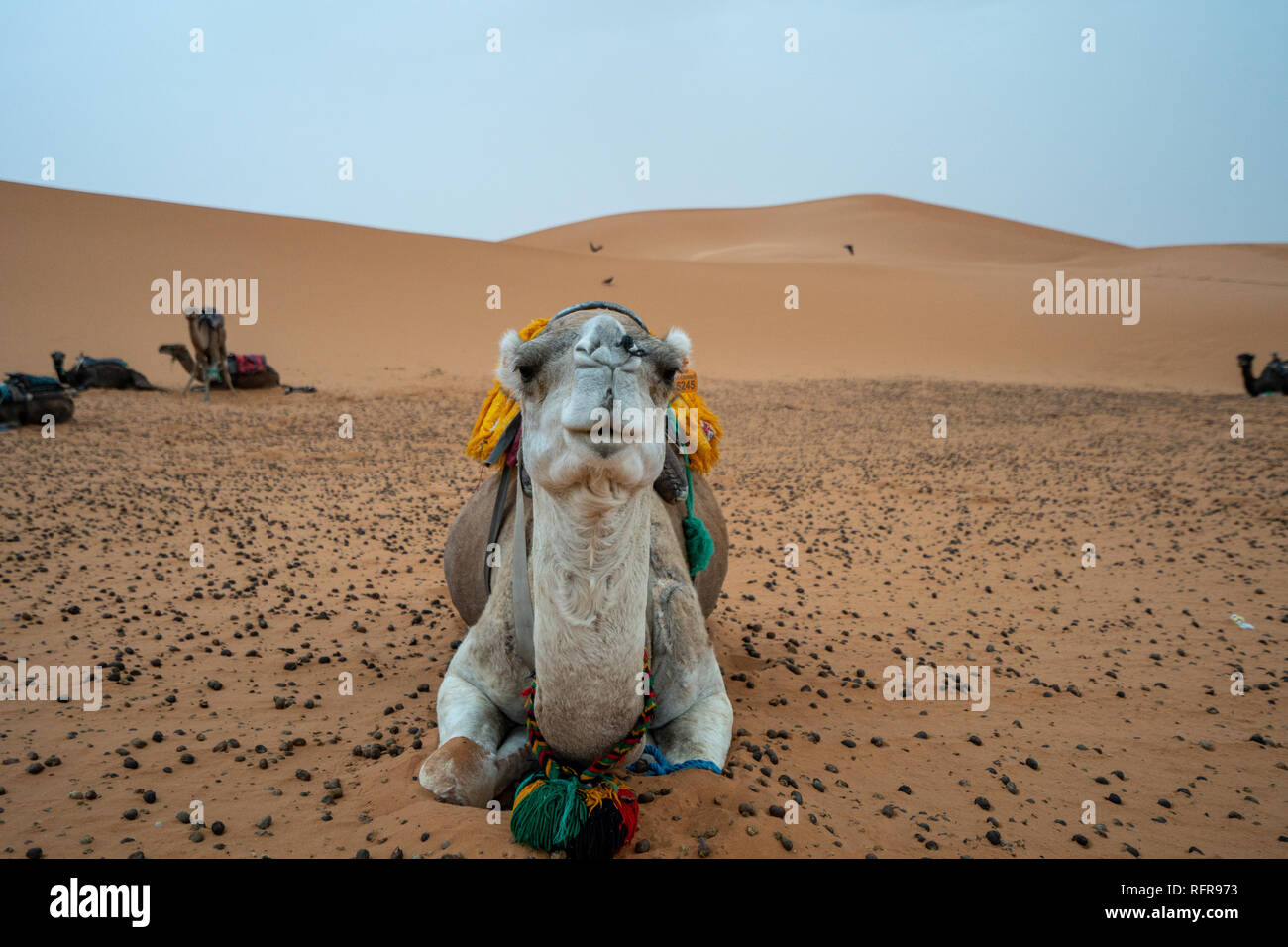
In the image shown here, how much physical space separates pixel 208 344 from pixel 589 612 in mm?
17183

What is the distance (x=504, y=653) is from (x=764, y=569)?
397 cm

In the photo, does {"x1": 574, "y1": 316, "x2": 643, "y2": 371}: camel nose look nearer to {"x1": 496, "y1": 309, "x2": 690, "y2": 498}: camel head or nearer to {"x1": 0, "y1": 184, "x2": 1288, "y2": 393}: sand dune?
{"x1": 496, "y1": 309, "x2": 690, "y2": 498}: camel head

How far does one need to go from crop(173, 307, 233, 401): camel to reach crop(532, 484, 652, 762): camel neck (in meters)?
16.2

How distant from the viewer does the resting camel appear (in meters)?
16.4

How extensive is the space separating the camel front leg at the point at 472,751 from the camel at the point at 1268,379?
20.7 metres

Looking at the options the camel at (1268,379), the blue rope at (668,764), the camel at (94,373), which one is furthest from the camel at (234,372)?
the camel at (1268,379)

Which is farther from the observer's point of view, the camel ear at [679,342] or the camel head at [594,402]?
the camel ear at [679,342]

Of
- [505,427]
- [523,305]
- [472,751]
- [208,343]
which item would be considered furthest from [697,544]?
[523,305]

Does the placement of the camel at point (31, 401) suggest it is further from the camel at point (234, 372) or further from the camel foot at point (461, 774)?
the camel foot at point (461, 774)

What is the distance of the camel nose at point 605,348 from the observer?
225 cm

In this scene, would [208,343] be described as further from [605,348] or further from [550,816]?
[605,348]

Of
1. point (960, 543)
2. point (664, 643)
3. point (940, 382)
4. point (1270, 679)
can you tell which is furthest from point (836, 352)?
point (664, 643)

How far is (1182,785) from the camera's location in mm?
3752
